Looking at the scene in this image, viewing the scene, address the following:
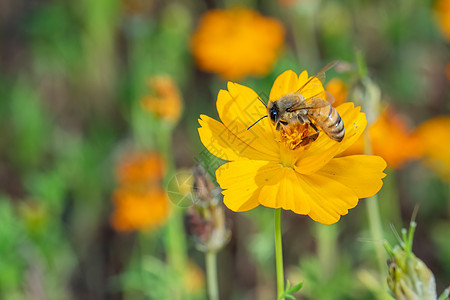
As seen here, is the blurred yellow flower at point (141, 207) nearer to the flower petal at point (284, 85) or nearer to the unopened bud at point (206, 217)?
the unopened bud at point (206, 217)

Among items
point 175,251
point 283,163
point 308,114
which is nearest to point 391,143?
point 175,251

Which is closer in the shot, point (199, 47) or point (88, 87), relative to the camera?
point (199, 47)

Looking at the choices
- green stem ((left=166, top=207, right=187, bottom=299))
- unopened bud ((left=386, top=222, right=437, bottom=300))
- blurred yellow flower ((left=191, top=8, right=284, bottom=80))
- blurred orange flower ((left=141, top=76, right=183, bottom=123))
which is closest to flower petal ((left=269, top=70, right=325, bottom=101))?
unopened bud ((left=386, top=222, right=437, bottom=300))

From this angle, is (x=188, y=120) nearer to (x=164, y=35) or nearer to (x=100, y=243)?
(x=164, y=35)

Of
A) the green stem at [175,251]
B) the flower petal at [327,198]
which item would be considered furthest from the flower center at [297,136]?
the green stem at [175,251]

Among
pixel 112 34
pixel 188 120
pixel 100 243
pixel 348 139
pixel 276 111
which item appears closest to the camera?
pixel 348 139

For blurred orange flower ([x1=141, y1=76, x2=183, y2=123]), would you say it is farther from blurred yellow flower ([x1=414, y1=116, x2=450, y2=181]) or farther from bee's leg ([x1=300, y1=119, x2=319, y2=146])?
blurred yellow flower ([x1=414, y1=116, x2=450, y2=181])

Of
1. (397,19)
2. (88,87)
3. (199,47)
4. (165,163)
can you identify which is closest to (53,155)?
(88,87)
